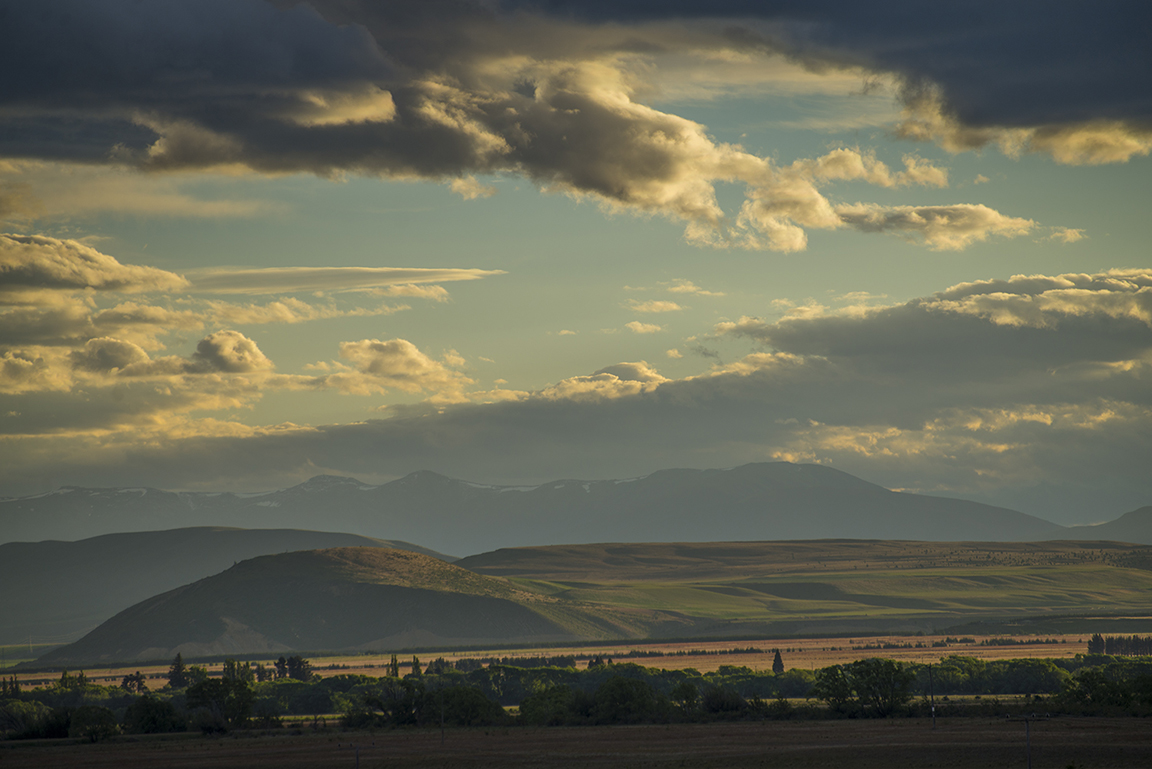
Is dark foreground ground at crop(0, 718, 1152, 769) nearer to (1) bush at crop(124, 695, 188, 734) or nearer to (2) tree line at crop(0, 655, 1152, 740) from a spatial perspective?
(2) tree line at crop(0, 655, 1152, 740)

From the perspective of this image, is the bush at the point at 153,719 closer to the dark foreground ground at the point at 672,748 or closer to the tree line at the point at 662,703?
the tree line at the point at 662,703

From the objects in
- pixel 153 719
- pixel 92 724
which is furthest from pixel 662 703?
pixel 92 724

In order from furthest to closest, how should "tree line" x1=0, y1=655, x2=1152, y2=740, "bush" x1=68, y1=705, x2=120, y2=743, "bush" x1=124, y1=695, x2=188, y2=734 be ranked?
"bush" x1=124, y1=695, x2=188, y2=734, "bush" x1=68, y1=705, x2=120, y2=743, "tree line" x1=0, y1=655, x2=1152, y2=740

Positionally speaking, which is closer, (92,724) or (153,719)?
(92,724)

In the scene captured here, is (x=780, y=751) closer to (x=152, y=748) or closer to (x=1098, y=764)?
(x=1098, y=764)

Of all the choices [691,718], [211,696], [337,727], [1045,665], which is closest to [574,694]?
[691,718]

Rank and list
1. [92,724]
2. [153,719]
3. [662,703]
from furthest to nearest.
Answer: [153,719] < [92,724] < [662,703]

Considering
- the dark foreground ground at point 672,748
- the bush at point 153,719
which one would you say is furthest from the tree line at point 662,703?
the dark foreground ground at point 672,748

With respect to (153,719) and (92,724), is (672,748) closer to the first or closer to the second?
(153,719)

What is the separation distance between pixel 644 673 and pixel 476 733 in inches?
2631

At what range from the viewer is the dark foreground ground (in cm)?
9631

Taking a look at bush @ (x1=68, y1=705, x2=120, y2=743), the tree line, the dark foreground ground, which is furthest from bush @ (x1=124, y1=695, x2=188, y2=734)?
the dark foreground ground

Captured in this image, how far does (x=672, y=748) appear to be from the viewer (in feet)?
365

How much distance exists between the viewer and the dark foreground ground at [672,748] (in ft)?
316
